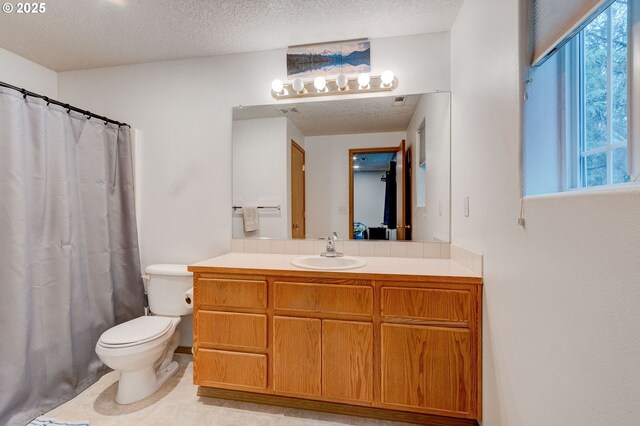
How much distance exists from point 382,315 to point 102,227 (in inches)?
82.7

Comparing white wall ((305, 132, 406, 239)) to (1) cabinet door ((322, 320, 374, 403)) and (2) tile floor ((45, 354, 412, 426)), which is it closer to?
(1) cabinet door ((322, 320, 374, 403))

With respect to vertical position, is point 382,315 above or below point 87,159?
below

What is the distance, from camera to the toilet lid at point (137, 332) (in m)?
1.62

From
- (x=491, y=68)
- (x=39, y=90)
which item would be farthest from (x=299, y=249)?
(x=39, y=90)

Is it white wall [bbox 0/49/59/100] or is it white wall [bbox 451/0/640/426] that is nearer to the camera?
white wall [bbox 451/0/640/426]

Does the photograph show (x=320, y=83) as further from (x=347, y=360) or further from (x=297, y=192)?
(x=347, y=360)

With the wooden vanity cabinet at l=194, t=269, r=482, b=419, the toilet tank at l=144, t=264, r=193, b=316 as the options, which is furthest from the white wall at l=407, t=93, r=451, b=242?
the toilet tank at l=144, t=264, r=193, b=316

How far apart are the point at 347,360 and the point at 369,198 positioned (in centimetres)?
112

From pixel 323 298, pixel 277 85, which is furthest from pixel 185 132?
pixel 323 298

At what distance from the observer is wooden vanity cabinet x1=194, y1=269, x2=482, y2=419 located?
1397mm

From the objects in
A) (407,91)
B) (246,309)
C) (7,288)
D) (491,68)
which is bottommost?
(246,309)

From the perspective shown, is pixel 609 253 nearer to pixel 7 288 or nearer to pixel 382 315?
pixel 382 315

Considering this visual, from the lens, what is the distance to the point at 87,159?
1968 millimetres

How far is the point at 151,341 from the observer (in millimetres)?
1685
